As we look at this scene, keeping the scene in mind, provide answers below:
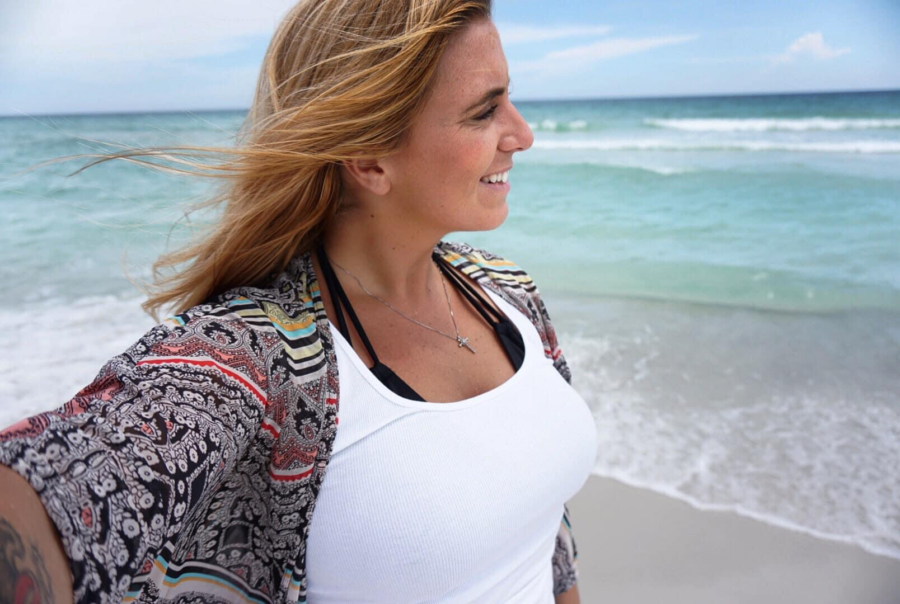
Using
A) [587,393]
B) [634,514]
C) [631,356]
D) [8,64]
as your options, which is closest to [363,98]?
[634,514]

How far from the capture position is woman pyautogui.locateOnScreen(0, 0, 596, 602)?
871 mm

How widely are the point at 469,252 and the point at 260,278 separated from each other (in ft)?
1.94

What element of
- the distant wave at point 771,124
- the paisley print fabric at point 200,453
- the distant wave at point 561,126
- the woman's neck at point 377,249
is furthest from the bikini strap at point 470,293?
the distant wave at point 561,126

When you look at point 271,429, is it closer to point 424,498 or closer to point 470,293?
point 424,498

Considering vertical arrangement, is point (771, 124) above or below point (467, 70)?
below

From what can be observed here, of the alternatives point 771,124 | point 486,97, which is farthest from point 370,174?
point 771,124

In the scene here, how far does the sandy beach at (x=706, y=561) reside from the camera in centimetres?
248

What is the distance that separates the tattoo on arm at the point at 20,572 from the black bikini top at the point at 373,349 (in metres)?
0.58

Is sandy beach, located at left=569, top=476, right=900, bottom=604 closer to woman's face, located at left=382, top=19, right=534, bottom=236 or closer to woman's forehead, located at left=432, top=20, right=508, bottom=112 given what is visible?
woman's face, located at left=382, top=19, right=534, bottom=236

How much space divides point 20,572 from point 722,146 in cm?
1643

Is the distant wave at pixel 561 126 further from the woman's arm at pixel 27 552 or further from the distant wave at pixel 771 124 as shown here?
the woman's arm at pixel 27 552

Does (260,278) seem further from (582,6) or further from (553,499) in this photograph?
(582,6)

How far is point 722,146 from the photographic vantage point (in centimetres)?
1534

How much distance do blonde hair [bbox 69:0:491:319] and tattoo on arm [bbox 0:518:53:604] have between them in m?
0.66
